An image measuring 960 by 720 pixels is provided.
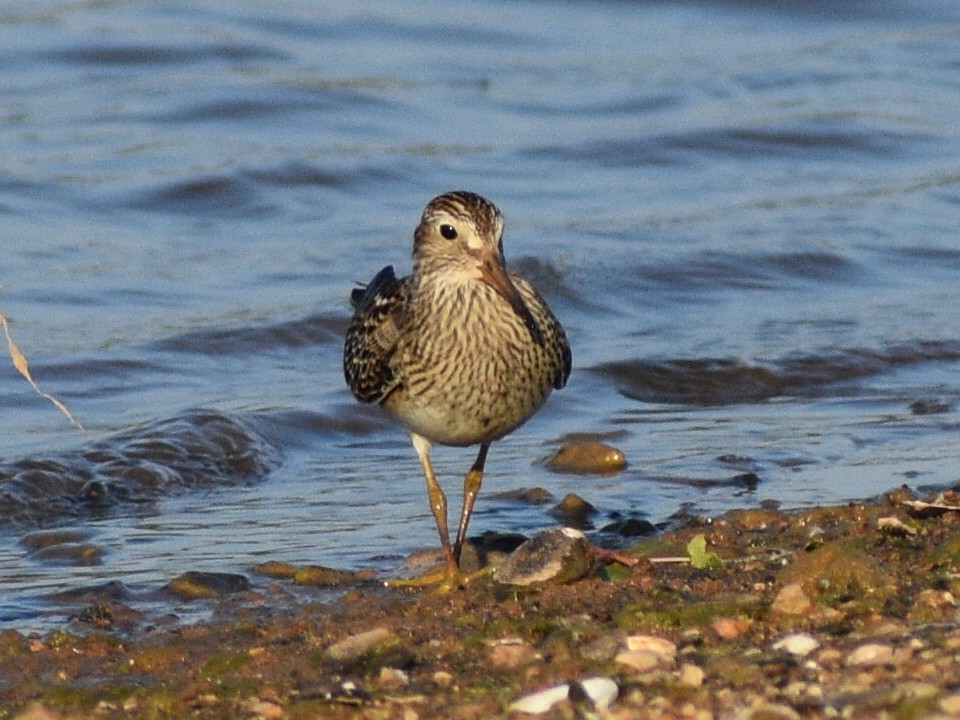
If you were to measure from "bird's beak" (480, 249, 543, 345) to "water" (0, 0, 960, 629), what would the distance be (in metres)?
1.18

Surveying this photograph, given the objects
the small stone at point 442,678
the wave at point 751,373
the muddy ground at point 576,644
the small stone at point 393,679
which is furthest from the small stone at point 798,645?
the wave at point 751,373

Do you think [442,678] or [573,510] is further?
[573,510]

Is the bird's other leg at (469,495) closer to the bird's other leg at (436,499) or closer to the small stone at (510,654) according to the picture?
the bird's other leg at (436,499)

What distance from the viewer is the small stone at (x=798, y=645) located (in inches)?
196

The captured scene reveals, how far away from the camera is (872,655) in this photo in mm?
4809

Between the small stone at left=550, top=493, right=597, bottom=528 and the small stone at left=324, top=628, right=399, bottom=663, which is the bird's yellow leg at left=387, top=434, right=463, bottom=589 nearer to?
the small stone at left=550, top=493, right=597, bottom=528

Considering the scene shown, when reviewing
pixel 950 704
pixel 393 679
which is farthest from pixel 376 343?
pixel 950 704

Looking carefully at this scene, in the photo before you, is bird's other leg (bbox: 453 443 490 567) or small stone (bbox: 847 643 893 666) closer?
small stone (bbox: 847 643 893 666)

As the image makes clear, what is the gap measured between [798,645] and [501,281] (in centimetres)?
217

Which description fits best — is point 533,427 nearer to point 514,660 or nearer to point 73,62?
point 514,660

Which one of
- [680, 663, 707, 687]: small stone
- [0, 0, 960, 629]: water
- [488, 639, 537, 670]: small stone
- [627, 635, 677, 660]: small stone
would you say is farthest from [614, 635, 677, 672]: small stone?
[0, 0, 960, 629]: water

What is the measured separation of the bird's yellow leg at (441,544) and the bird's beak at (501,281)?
687mm

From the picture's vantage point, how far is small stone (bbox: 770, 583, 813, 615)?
5.49 m

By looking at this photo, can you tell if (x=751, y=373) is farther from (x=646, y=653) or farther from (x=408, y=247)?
(x=646, y=653)
